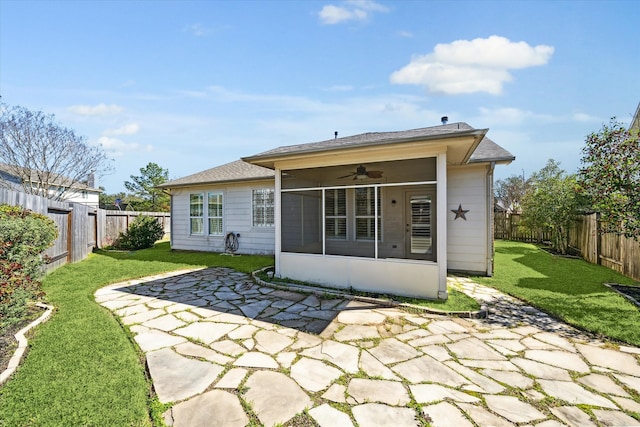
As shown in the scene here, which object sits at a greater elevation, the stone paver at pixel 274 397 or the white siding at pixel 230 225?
the white siding at pixel 230 225

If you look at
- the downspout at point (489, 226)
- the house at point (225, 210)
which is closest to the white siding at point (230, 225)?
the house at point (225, 210)

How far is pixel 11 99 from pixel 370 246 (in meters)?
17.6

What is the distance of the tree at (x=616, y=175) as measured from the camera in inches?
186

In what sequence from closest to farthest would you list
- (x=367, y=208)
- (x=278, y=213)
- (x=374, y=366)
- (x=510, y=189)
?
(x=374, y=366)
(x=278, y=213)
(x=367, y=208)
(x=510, y=189)

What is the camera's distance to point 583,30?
6.90m

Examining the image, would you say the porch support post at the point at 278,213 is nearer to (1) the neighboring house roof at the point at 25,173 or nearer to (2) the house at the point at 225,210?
(2) the house at the point at 225,210

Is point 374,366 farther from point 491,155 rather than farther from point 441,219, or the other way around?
point 491,155

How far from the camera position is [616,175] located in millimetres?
4781

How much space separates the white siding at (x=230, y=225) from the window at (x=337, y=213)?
1.97m

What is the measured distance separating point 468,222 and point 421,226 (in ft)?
4.25

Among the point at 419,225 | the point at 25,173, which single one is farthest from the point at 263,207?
the point at 25,173

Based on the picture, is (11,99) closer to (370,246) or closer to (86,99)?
(86,99)

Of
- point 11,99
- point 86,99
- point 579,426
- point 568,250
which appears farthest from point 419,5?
point 11,99

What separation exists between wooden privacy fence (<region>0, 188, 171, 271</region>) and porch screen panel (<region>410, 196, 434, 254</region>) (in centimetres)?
898
